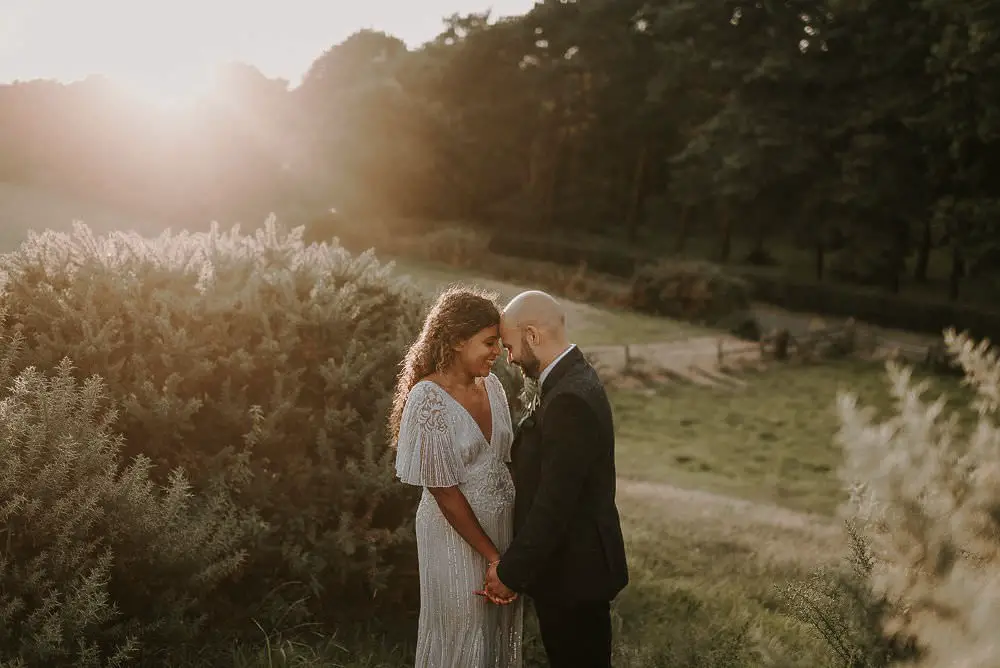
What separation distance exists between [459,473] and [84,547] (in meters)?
2.06

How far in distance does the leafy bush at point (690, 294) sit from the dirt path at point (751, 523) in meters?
19.2

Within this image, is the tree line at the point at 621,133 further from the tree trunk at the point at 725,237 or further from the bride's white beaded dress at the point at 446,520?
the bride's white beaded dress at the point at 446,520

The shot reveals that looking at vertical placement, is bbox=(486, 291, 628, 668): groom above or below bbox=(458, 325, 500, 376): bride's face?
below

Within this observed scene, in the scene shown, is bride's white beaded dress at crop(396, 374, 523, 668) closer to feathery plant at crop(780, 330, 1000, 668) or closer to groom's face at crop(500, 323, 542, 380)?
groom's face at crop(500, 323, 542, 380)

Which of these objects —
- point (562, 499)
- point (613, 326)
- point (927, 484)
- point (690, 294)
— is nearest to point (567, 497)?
point (562, 499)

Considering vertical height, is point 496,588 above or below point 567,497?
below

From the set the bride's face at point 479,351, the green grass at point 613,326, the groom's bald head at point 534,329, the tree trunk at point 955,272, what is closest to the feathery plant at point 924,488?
the groom's bald head at point 534,329

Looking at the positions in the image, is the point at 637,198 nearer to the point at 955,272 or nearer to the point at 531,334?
the point at 955,272

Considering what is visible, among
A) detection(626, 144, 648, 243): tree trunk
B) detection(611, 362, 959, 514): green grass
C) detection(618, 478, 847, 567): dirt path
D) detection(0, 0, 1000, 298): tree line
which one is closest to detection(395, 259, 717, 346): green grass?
detection(611, 362, 959, 514): green grass

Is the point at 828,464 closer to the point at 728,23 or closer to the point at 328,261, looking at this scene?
the point at 328,261

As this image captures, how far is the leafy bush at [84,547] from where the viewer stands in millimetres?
4305

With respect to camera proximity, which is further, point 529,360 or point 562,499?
point 529,360

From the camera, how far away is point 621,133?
2313 inches

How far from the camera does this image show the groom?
3854 millimetres
